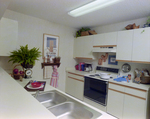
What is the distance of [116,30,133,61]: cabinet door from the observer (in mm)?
2292

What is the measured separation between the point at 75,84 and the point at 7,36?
224cm

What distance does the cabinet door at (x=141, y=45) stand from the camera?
2041 mm

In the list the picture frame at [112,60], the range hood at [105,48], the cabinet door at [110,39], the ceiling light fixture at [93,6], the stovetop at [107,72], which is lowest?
the stovetop at [107,72]

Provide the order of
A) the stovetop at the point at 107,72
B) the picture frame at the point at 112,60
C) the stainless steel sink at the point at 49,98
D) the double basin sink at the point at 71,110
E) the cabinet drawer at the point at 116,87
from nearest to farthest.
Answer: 1. the double basin sink at the point at 71,110
2. the stainless steel sink at the point at 49,98
3. the cabinet drawer at the point at 116,87
4. the stovetop at the point at 107,72
5. the picture frame at the point at 112,60

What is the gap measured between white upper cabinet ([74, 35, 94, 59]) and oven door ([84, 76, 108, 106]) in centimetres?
82

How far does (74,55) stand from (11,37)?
2.13 m

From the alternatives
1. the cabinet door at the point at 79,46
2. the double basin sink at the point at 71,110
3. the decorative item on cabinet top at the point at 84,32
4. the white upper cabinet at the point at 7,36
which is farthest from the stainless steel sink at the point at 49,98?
the decorative item on cabinet top at the point at 84,32

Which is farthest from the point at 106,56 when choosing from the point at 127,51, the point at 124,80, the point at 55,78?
the point at 55,78

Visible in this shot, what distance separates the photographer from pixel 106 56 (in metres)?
3.01

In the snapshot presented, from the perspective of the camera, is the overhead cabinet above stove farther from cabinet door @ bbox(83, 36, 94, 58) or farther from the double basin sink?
the double basin sink

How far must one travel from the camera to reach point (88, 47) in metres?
3.20

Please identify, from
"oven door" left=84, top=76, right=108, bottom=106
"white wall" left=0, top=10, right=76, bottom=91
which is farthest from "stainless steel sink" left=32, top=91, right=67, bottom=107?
"oven door" left=84, top=76, right=108, bottom=106

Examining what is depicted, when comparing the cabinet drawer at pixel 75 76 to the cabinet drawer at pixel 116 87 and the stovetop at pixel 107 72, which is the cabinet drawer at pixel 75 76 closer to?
the stovetop at pixel 107 72

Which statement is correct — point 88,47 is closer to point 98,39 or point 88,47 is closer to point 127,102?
point 98,39
